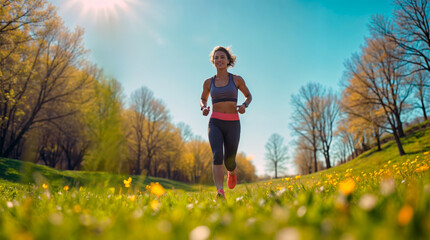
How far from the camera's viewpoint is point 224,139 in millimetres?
4656

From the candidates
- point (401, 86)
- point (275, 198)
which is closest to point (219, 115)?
point (275, 198)

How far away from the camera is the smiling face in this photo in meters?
4.86

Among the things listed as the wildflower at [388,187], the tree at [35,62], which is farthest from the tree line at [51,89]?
the wildflower at [388,187]

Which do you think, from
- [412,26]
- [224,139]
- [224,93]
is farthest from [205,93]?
[412,26]

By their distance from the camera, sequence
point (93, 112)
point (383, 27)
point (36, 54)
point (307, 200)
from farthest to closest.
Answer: point (93, 112) → point (36, 54) → point (383, 27) → point (307, 200)

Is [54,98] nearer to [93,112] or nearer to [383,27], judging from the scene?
[93,112]

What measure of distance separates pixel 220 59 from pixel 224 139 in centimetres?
160

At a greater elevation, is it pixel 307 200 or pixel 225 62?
pixel 225 62

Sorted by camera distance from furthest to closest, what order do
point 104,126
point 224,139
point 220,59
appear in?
point 104,126, point 220,59, point 224,139

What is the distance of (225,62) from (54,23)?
55.7 ft

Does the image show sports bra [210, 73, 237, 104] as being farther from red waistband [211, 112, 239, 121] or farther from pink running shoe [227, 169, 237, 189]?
pink running shoe [227, 169, 237, 189]

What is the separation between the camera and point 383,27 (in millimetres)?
15672

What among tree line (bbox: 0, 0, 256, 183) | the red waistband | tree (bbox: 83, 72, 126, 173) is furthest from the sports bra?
tree (bbox: 83, 72, 126, 173)

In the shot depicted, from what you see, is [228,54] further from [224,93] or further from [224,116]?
[224,116]
